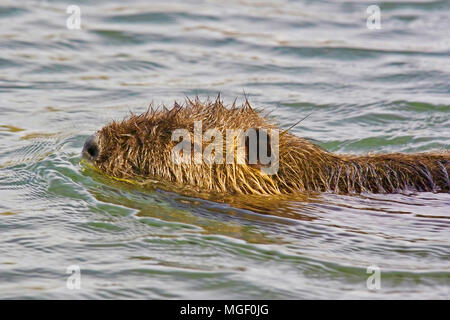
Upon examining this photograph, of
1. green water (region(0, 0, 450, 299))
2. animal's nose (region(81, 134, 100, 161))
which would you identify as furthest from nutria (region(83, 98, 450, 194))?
green water (region(0, 0, 450, 299))

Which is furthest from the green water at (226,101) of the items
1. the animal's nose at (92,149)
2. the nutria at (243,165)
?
the animal's nose at (92,149)

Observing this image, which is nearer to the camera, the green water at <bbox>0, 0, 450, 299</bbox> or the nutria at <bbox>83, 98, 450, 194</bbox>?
the green water at <bbox>0, 0, 450, 299</bbox>

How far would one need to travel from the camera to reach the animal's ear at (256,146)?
582cm

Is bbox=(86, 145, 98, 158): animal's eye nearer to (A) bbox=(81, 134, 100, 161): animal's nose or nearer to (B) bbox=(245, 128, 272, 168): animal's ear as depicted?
(A) bbox=(81, 134, 100, 161): animal's nose

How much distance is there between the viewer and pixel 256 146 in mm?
5828

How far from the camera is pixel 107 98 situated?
955 centimetres

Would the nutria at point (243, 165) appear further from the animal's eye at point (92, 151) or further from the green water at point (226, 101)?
the green water at point (226, 101)

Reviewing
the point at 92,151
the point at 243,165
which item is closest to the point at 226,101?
the point at 92,151

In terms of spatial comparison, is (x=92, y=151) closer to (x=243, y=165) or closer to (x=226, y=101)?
(x=243, y=165)

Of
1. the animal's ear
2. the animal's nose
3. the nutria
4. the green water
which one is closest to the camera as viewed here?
the green water

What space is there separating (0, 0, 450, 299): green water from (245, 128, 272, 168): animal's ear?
0.29m

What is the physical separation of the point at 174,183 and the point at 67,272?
129cm

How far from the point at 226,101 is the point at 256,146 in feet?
12.1

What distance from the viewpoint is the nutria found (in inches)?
233
